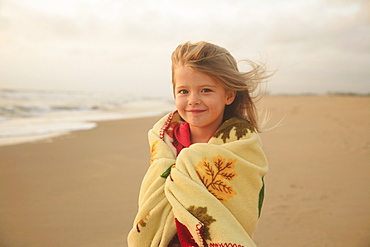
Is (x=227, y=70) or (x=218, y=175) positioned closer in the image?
(x=218, y=175)

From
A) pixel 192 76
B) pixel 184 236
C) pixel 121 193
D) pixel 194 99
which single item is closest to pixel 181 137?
pixel 194 99

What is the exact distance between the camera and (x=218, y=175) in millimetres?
1695

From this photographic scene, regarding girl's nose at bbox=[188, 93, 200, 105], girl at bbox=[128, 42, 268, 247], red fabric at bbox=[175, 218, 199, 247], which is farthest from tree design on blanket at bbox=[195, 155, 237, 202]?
girl's nose at bbox=[188, 93, 200, 105]

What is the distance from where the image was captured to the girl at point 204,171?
5.34 feet

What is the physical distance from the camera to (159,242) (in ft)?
5.77

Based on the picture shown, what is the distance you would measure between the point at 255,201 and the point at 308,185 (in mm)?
2907

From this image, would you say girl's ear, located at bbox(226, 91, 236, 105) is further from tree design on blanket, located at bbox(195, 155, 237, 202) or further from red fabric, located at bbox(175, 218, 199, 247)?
red fabric, located at bbox(175, 218, 199, 247)

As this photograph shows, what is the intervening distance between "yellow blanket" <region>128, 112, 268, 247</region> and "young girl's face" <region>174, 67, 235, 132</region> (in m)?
0.18

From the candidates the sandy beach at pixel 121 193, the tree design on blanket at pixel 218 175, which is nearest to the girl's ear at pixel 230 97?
the tree design on blanket at pixel 218 175

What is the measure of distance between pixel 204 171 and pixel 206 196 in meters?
0.14

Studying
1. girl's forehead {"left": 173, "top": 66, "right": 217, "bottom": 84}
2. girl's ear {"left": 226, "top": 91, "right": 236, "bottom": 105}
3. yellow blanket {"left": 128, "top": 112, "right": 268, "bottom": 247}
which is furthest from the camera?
girl's ear {"left": 226, "top": 91, "right": 236, "bottom": 105}

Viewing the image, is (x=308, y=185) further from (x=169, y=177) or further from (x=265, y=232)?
(x=169, y=177)

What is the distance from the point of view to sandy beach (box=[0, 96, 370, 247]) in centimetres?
307

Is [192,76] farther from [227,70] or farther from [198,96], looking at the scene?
[227,70]
